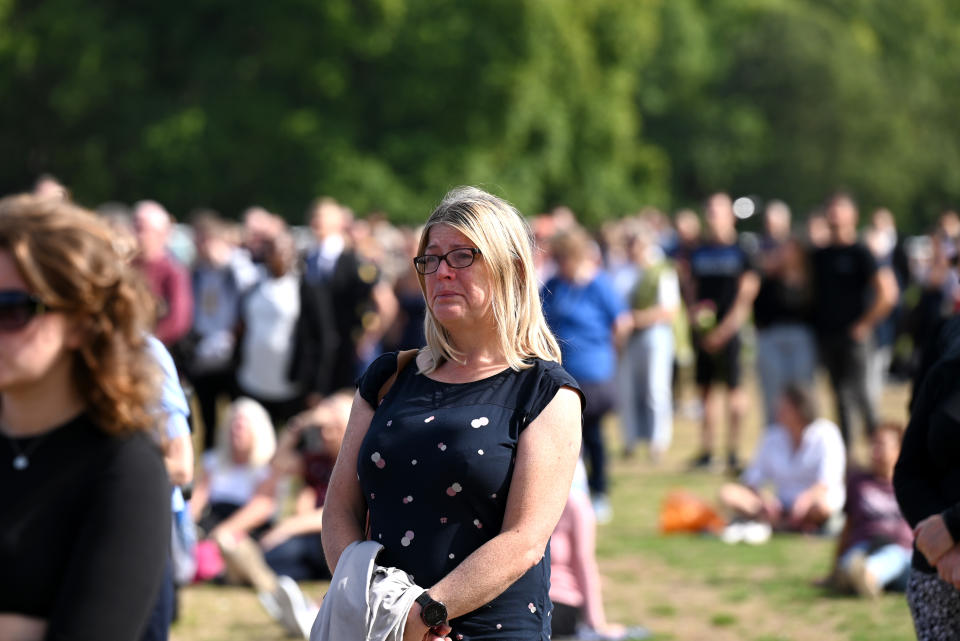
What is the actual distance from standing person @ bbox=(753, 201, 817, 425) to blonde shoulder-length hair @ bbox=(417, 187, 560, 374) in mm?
8415

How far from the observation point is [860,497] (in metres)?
8.23

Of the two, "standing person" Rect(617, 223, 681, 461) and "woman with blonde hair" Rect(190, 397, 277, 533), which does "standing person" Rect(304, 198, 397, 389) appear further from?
"standing person" Rect(617, 223, 681, 461)

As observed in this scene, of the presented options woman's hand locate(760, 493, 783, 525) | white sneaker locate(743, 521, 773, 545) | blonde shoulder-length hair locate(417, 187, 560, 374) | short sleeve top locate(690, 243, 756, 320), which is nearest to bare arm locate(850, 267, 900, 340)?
short sleeve top locate(690, 243, 756, 320)

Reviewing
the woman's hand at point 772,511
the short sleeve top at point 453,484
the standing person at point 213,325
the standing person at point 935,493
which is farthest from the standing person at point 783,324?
the short sleeve top at point 453,484

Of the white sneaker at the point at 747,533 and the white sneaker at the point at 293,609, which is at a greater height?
the white sneaker at the point at 293,609

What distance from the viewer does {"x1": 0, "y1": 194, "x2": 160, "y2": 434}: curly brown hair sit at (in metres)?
2.51

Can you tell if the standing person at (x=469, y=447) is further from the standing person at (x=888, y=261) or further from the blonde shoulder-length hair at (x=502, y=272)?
the standing person at (x=888, y=261)

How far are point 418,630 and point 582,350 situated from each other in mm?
7346

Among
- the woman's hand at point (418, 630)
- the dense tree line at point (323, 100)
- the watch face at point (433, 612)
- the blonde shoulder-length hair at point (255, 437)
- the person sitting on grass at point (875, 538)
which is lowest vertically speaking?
the person sitting on grass at point (875, 538)

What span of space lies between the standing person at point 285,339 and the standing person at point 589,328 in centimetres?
171

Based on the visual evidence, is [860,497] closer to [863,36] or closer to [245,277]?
[245,277]

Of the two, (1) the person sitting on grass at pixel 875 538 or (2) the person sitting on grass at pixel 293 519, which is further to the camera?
(2) the person sitting on grass at pixel 293 519

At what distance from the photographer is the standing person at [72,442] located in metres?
2.48

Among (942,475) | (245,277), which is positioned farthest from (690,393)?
(942,475)
